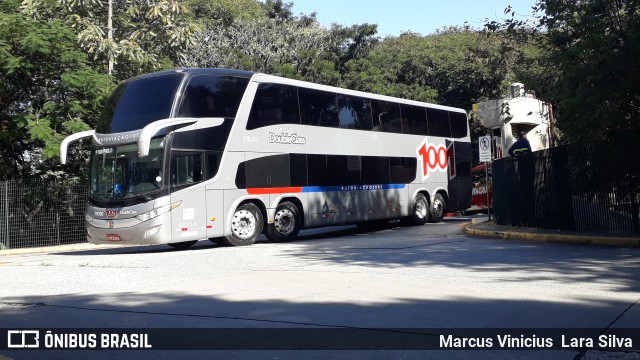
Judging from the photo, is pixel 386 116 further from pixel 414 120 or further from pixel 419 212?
pixel 419 212

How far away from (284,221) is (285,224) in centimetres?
9

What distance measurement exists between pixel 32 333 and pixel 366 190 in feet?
46.5

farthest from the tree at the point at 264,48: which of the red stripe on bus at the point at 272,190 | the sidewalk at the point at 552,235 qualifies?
the sidewalk at the point at 552,235

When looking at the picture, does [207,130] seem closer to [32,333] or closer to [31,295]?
[31,295]

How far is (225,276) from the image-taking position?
10.1 m

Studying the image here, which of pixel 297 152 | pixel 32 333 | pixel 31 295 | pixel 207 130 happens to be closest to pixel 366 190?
pixel 297 152

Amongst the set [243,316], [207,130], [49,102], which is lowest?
[243,316]

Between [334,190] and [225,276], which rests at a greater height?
[334,190]

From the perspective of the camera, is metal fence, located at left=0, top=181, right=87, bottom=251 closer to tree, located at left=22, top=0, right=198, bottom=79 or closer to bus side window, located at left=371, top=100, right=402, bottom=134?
tree, located at left=22, top=0, right=198, bottom=79

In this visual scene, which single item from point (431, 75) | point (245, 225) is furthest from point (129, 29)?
point (431, 75)

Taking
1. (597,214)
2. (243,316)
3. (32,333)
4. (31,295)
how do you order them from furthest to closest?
1. (597,214)
2. (31,295)
3. (243,316)
4. (32,333)

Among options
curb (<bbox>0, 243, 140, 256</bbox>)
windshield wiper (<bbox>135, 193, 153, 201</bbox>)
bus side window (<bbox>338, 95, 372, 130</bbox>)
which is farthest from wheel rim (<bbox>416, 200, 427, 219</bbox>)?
windshield wiper (<bbox>135, 193, 153, 201</bbox>)

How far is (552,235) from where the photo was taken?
46.7 feet

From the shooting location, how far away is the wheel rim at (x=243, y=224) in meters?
15.9
